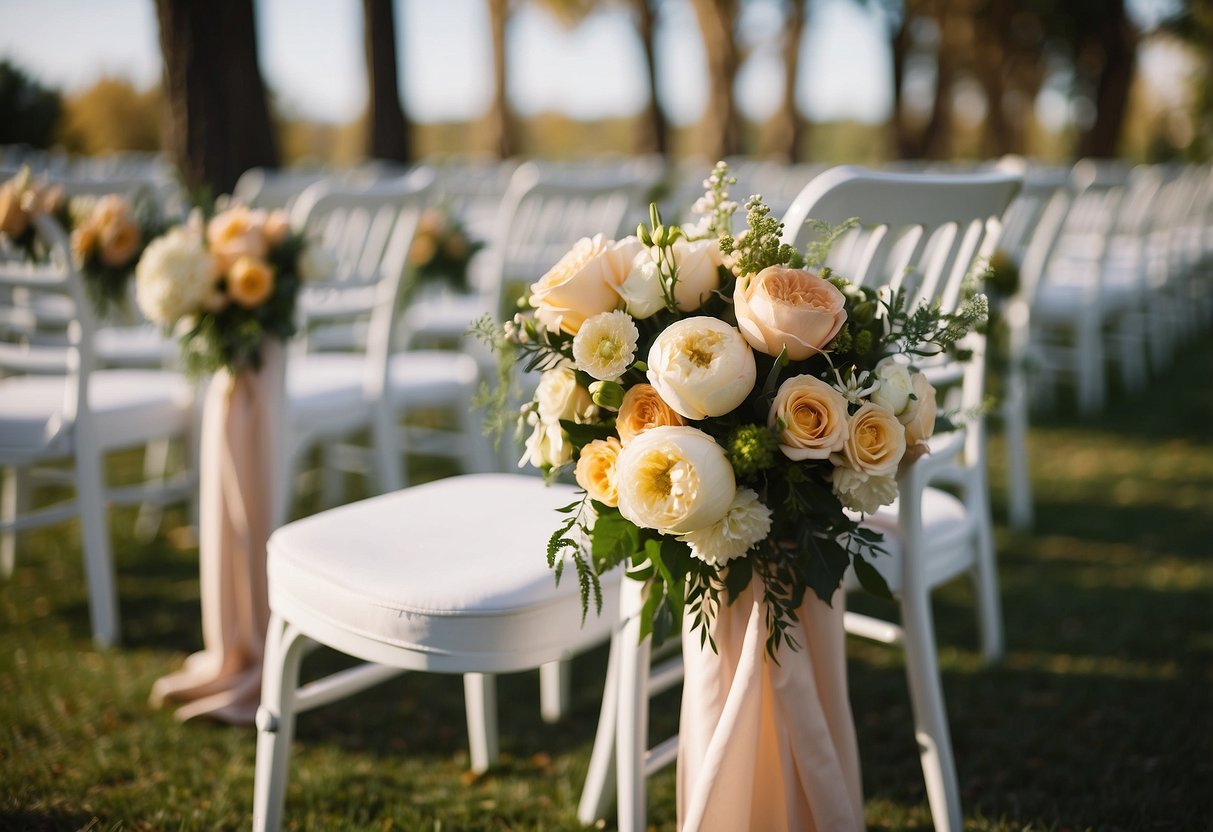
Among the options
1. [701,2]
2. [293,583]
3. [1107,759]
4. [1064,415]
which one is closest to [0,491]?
[293,583]

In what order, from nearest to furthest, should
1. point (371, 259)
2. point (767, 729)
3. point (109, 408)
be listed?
point (767, 729)
point (109, 408)
point (371, 259)

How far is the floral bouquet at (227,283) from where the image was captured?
232cm

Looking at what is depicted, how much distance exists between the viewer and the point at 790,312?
1.23 metres

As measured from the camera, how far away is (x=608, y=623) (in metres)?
1.77

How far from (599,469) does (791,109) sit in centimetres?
1546

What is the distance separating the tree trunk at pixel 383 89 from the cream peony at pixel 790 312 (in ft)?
29.4

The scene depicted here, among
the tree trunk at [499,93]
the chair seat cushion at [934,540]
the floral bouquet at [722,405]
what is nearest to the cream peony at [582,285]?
the floral bouquet at [722,405]

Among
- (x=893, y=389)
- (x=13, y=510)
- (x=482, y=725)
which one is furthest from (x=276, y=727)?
(x=13, y=510)

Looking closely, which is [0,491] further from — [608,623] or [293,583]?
[608,623]

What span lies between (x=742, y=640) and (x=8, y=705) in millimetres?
1996

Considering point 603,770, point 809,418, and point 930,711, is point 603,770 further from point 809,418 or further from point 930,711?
point 809,418

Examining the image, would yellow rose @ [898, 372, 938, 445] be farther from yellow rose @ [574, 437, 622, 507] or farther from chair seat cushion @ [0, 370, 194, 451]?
chair seat cushion @ [0, 370, 194, 451]

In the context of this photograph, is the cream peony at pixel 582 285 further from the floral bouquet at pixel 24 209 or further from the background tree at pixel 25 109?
the background tree at pixel 25 109

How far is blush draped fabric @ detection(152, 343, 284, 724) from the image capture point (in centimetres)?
250
